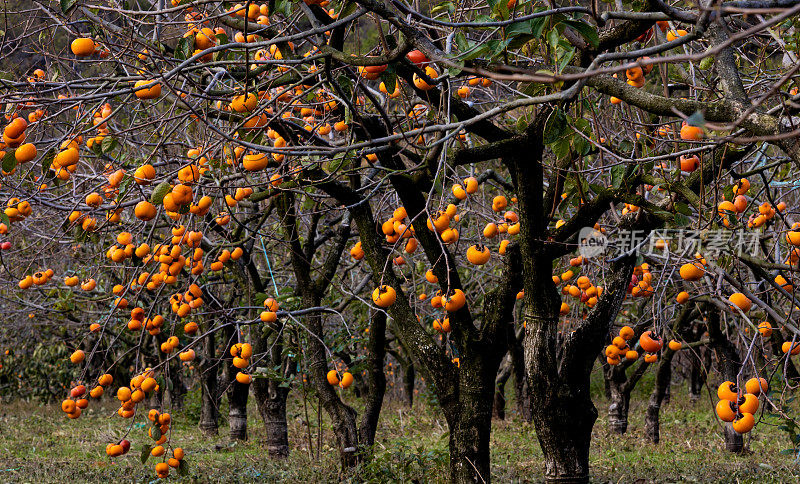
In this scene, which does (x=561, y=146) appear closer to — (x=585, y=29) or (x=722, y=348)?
(x=585, y=29)

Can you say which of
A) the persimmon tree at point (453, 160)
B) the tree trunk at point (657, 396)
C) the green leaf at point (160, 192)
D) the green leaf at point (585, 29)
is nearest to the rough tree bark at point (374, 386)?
the persimmon tree at point (453, 160)

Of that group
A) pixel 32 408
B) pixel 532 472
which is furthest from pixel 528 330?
pixel 32 408

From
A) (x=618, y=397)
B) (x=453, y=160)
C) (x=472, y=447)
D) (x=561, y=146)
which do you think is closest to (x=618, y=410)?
(x=618, y=397)

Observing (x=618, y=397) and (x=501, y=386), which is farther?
(x=501, y=386)

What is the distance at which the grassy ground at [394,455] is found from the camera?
4.86m

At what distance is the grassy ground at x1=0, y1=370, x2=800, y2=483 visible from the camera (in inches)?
191

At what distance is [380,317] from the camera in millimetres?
5086

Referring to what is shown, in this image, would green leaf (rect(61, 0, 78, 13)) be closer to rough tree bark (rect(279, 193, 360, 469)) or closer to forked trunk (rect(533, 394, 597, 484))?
rough tree bark (rect(279, 193, 360, 469))

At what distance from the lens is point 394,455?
4.96 m

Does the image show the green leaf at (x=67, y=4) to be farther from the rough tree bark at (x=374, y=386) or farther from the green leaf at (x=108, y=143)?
the rough tree bark at (x=374, y=386)

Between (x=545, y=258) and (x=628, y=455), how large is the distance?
4.23 m

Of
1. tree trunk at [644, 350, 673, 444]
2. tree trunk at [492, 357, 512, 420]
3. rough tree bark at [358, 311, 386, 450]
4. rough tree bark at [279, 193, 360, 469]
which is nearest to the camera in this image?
rough tree bark at [279, 193, 360, 469]

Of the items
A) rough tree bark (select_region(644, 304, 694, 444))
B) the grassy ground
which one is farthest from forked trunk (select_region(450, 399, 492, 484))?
rough tree bark (select_region(644, 304, 694, 444))

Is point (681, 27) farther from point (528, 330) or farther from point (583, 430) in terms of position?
point (583, 430)
